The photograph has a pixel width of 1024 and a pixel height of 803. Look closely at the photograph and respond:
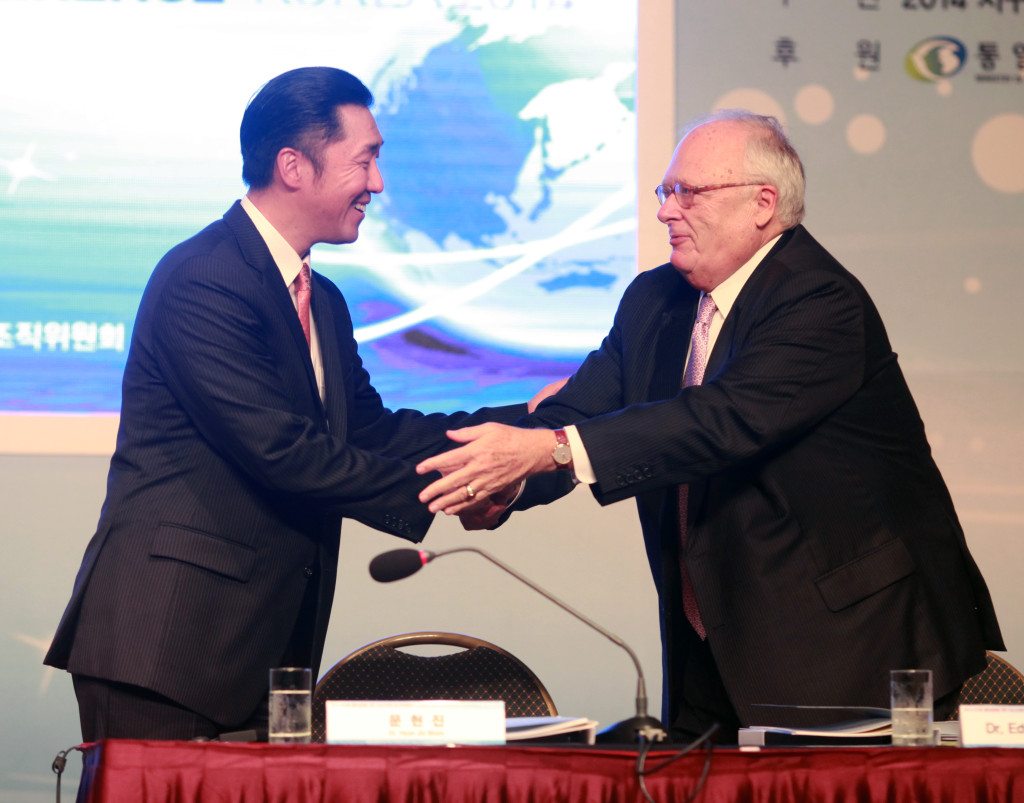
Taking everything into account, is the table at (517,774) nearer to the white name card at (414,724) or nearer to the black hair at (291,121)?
the white name card at (414,724)

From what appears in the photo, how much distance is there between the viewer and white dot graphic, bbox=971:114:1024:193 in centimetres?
417

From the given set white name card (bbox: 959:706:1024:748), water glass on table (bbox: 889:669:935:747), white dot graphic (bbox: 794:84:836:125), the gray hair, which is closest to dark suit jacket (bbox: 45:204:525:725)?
the gray hair

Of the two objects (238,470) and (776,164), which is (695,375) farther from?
(238,470)

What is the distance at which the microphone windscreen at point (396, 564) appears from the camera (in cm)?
188

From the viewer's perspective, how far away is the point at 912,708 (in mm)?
1807

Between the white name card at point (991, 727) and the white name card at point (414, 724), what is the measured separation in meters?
0.62

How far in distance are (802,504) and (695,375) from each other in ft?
1.25

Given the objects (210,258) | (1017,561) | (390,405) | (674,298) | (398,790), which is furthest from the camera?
(1017,561)

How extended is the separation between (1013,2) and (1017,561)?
1.80m

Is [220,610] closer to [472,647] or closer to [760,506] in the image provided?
[472,647]

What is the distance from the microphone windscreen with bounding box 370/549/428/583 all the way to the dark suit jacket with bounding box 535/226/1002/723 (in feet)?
1.88

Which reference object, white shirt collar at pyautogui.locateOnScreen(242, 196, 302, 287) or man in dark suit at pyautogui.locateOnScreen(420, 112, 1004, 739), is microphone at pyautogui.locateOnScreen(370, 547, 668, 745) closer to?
man in dark suit at pyautogui.locateOnScreen(420, 112, 1004, 739)

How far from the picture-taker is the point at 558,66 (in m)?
3.95

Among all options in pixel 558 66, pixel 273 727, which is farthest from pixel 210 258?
pixel 558 66
